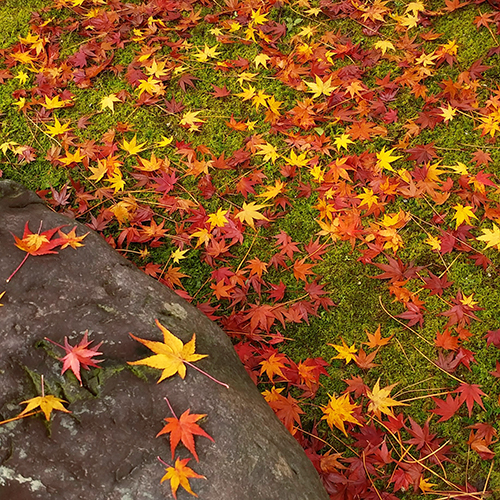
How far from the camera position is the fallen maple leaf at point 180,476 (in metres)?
1.51

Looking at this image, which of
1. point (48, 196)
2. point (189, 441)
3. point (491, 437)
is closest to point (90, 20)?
point (48, 196)

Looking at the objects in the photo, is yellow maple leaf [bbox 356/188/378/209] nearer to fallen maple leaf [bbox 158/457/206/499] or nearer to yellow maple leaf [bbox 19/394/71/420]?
fallen maple leaf [bbox 158/457/206/499]

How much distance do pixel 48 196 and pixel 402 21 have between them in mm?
3171

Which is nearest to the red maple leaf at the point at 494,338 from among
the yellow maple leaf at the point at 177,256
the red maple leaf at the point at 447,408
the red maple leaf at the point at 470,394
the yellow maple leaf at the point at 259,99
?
the red maple leaf at the point at 470,394

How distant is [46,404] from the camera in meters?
1.62

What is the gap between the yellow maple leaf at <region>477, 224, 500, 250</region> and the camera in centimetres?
272

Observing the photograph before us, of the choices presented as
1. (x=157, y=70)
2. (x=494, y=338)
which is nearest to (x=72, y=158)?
(x=157, y=70)

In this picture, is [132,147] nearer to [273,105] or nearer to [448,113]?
[273,105]

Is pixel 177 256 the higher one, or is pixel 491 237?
pixel 491 237

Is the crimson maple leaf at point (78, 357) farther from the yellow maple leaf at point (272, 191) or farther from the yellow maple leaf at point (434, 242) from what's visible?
the yellow maple leaf at point (434, 242)

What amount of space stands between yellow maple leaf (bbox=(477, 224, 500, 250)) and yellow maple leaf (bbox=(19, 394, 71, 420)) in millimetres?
2417

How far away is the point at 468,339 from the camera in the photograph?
251cm

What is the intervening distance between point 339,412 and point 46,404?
1.42m

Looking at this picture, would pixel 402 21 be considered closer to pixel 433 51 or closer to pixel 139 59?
pixel 433 51
